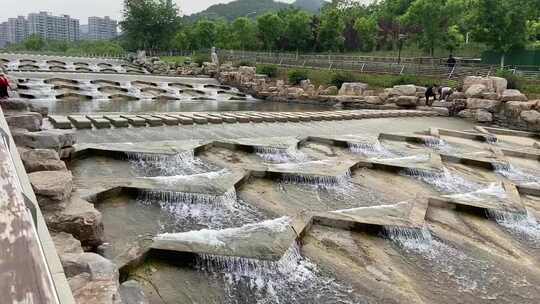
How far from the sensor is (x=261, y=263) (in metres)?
4.72

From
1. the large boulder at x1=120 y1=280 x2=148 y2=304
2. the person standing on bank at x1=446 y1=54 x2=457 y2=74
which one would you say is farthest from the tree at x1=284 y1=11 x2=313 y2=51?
the large boulder at x1=120 y1=280 x2=148 y2=304

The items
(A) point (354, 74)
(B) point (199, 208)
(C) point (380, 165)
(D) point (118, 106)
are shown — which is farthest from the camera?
(A) point (354, 74)

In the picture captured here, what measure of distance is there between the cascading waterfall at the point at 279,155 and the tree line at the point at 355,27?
2276 cm

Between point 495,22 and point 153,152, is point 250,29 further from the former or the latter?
point 153,152

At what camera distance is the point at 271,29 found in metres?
48.6

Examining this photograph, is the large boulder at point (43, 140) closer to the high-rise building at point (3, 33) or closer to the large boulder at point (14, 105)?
the large boulder at point (14, 105)

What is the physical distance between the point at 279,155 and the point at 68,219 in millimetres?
5738

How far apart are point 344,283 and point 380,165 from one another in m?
4.95

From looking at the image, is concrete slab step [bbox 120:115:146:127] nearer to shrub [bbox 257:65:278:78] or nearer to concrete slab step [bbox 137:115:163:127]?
concrete slab step [bbox 137:115:163:127]

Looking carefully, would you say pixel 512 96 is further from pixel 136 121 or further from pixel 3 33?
pixel 3 33

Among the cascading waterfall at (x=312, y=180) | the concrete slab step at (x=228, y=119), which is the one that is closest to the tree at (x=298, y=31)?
the concrete slab step at (x=228, y=119)

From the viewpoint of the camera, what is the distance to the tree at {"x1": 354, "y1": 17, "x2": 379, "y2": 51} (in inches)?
1853

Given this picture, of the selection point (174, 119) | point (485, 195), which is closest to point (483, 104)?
point (485, 195)

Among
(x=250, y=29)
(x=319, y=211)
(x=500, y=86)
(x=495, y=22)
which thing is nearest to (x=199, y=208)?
(x=319, y=211)
